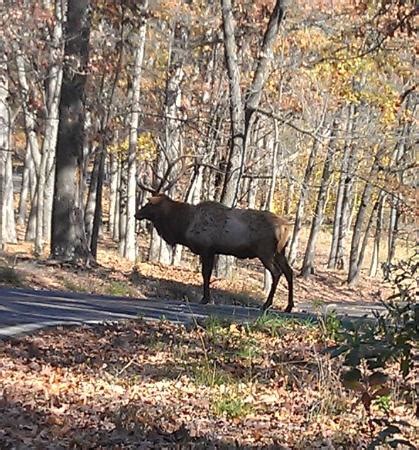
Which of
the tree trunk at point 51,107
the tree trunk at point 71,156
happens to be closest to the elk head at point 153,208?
the tree trunk at point 71,156

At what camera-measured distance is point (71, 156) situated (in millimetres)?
22844

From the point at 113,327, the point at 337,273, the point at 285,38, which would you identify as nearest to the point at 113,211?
the point at 337,273

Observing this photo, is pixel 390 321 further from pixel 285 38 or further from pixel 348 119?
pixel 348 119

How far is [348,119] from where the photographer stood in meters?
35.2

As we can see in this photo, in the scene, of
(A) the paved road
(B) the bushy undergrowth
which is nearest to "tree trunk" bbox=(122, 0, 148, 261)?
(A) the paved road

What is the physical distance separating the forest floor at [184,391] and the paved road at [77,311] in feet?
1.95

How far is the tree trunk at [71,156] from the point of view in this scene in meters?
22.7

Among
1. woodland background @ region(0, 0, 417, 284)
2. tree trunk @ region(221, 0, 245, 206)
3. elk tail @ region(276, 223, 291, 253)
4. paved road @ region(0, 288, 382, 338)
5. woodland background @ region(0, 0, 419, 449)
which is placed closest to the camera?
woodland background @ region(0, 0, 419, 449)

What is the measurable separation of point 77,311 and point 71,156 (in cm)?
872

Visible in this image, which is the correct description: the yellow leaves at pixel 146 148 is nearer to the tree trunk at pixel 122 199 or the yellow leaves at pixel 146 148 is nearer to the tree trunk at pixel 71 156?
the tree trunk at pixel 122 199

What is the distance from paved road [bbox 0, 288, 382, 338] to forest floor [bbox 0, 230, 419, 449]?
1.95ft

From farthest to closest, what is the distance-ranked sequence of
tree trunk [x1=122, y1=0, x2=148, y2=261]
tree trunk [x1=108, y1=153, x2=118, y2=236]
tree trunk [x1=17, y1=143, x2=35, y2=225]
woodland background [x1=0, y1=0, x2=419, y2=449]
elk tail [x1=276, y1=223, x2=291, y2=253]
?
tree trunk [x1=108, y1=153, x2=118, y2=236] → tree trunk [x1=17, y1=143, x2=35, y2=225] → tree trunk [x1=122, y1=0, x2=148, y2=261] → elk tail [x1=276, y1=223, x2=291, y2=253] → woodland background [x1=0, y1=0, x2=419, y2=449]

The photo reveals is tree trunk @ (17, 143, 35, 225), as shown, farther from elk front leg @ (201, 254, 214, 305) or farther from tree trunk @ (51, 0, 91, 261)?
elk front leg @ (201, 254, 214, 305)

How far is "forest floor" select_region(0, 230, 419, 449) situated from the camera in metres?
7.33
